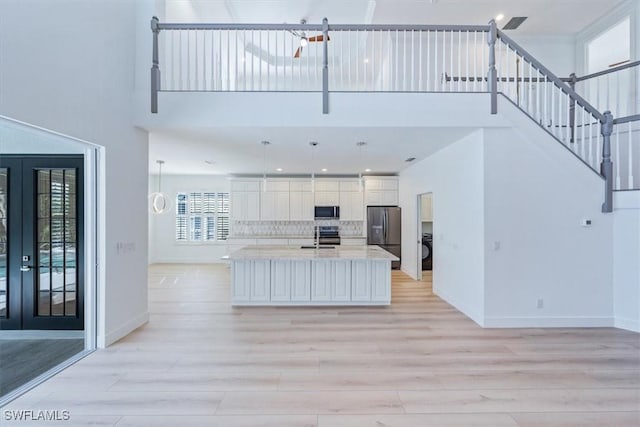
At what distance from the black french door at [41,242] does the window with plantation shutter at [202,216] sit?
5.32 metres

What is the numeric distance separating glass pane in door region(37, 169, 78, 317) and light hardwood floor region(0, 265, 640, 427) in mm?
1096

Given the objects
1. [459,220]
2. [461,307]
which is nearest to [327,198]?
[459,220]

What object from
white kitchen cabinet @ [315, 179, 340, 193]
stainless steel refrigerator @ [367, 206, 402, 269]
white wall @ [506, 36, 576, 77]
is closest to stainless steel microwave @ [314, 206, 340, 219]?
white kitchen cabinet @ [315, 179, 340, 193]

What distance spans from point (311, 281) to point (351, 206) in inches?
150

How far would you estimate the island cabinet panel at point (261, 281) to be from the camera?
500cm

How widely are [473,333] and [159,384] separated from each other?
11.3 feet

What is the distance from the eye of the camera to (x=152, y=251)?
8.95 m

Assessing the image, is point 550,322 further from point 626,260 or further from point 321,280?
point 321,280

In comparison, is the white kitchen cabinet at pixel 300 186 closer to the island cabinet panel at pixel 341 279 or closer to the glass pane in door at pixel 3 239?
the island cabinet panel at pixel 341 279

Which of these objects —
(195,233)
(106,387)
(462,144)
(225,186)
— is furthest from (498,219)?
(195,233)

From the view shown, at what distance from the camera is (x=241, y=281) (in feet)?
16.4

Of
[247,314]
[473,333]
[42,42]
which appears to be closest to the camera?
[42,42]

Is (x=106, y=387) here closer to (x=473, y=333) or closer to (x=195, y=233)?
(x=473, y=333)

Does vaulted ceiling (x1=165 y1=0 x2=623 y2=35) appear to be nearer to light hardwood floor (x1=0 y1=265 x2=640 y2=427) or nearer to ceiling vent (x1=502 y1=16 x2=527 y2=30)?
ceiling vent (x1=502 y1=16 x2=527 y2=30)
